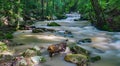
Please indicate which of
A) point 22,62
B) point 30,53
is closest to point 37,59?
point 30,53

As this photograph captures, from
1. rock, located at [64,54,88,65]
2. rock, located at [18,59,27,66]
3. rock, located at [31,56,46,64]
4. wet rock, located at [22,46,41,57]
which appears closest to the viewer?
rock, located at [18,59,27,66]

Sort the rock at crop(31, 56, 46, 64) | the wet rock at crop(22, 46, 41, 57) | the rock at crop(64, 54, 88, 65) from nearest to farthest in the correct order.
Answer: the rock at crop(64, 54, 88, 65), the rock at crop(31, 56, 46, 64), the wet rock at crop(22, 46, 41, 57)

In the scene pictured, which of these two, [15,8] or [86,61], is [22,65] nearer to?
[86,61]

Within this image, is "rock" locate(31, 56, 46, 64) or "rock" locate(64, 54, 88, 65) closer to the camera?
"rock" locate(64, 54, 88, 65)

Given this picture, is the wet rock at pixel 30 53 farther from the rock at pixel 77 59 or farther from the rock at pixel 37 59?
the rock at pixel 77 59

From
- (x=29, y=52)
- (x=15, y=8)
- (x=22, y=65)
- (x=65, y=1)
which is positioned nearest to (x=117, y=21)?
(x=15, y=8)

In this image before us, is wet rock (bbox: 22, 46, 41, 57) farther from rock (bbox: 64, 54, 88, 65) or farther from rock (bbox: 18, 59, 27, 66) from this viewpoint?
rock (bbox: 64, 54, 88, 65)

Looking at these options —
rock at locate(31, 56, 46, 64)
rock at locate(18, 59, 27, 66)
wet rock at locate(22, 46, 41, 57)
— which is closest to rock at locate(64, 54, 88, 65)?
rock at locate(31, 56, 46, 64)

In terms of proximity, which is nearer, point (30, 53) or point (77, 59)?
point (77, 59)

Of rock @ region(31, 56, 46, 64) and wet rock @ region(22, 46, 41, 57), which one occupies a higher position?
wet rock @ region(22, 46, 41, 57)

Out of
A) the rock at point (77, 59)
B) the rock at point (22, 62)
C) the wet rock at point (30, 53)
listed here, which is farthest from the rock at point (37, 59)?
the rock at point (77, 59)

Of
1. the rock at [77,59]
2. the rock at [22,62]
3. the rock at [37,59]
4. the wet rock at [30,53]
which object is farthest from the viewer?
the wet rock at [30,53]

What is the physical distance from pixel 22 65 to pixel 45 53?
2240 millimetres

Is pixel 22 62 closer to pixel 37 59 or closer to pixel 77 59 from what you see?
pixel 37 59
